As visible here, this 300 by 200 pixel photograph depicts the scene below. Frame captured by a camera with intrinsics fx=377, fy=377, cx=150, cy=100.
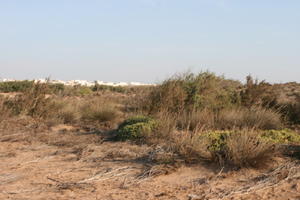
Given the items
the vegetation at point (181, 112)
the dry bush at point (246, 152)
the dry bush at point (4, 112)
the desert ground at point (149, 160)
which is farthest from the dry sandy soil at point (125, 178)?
the dry bush at point (4, 112)

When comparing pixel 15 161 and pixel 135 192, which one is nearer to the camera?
pixel 135 192

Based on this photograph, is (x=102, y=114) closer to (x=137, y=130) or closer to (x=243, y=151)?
(x=137, y=130)

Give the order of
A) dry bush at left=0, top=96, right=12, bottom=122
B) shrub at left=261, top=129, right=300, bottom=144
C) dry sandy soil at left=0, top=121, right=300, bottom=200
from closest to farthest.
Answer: dry sandy soil at left=0, top=121, right=300, bottom=200, shrub at left=261, top=129, right=300, bottom=144, dry bush at left=0, top=96, right=12, bottom=122

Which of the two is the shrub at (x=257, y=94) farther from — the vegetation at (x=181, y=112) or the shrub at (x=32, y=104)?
the shrub at (x=32, y=104)

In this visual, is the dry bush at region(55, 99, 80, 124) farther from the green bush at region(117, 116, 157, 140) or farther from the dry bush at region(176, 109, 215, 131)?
the dry bush at region(176, 109, 215, 131)

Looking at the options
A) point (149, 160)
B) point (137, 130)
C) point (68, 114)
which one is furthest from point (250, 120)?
point (68, 114)

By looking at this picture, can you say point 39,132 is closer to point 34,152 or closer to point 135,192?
point 34,152

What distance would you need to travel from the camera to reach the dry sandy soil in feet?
18.6

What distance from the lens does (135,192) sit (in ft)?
19.0

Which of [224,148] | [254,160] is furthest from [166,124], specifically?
[254,160]

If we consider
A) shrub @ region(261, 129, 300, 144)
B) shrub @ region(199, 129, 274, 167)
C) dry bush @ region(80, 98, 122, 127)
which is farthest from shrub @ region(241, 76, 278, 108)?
shrub @ region(199, 129, 274, 167)

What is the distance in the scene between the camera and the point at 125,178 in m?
6.50

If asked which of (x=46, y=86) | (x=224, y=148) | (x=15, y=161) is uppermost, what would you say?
(x=46, y=86)

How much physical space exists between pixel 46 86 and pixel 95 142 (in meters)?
6.30
